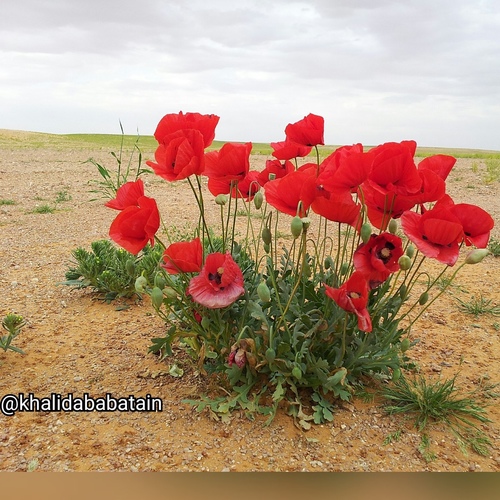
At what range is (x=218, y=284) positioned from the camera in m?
1.94

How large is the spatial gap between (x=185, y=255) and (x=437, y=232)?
0.87m

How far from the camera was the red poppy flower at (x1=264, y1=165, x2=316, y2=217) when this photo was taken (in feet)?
6.01

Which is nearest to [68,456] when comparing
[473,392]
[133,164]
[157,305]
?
[157,305]

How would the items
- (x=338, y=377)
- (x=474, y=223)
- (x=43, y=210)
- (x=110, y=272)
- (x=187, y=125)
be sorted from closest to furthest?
1. (x=474, y=223)
2. (x=187, y=125)
3. (x=338, y=377)
4. (x=110, y=272)
5. (x=43, y=210)

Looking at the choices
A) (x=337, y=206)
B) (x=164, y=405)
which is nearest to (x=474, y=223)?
(x=337, y=206)

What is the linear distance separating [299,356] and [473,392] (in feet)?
3.11

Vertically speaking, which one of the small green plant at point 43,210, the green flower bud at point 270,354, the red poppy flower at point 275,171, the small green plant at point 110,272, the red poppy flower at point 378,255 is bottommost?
the small green plant at point 43,210

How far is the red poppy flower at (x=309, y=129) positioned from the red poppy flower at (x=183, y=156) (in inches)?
14.9

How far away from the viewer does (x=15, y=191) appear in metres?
7.50

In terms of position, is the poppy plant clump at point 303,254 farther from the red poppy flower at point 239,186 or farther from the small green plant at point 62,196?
the small green plant at point 62,196

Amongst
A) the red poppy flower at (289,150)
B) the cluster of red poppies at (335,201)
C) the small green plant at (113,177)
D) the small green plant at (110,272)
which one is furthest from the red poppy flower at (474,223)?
the small green plant at (113,177)

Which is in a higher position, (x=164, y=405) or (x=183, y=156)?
(x=183, y=156)

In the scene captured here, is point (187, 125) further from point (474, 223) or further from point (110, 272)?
point (110, 272)

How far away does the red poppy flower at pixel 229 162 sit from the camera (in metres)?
1.93
